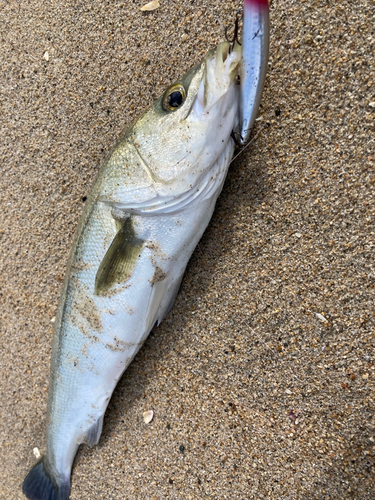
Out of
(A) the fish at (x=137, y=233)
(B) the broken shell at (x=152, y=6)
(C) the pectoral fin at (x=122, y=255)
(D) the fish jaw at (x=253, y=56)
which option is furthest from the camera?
(B) the broken shell at (x=152, y=6)

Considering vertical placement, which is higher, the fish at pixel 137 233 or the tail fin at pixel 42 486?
the fish at pixel 137 233

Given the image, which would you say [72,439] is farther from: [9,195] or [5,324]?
[9,195]

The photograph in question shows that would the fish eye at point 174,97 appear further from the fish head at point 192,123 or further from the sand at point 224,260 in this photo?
the sand at point 224,260

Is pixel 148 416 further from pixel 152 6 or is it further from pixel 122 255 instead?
pixel 152 6

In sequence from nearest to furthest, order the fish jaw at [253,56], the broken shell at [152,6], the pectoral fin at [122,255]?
1. the fish jaw at [253,56]
2. the pectoral fin at [122,255]
3. the broken shell at [152,6]

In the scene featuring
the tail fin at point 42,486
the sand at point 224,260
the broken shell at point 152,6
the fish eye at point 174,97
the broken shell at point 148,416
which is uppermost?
the broken shell at point 152,6

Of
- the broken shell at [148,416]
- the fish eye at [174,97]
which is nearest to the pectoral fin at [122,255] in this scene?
the fish eye at [174,97]

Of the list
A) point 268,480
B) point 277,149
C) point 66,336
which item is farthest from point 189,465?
point 277,149

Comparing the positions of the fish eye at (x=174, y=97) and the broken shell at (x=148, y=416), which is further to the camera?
the broken shell at (x=148, y=416)
